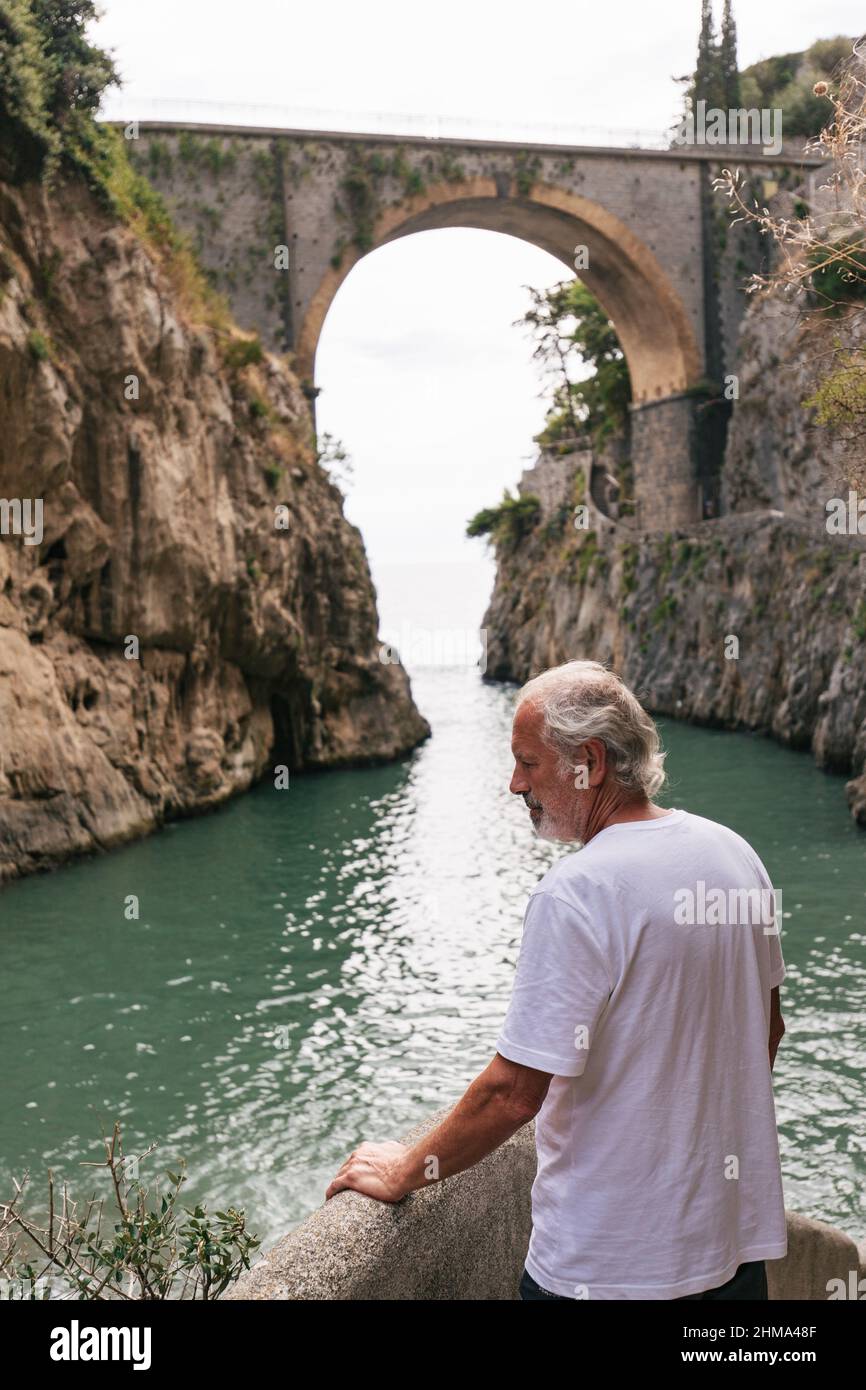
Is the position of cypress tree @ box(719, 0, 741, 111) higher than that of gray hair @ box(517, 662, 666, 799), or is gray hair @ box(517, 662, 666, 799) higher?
cypress tree @ box(719, 0, 741, 111)

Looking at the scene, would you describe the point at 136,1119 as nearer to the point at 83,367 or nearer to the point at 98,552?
the point at 98,552

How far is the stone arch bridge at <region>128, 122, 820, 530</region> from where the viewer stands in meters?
28.7

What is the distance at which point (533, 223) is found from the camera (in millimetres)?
32844

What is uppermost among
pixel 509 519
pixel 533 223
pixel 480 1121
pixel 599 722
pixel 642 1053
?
pixel 533 223

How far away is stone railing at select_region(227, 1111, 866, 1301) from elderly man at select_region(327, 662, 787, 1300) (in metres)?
0.32

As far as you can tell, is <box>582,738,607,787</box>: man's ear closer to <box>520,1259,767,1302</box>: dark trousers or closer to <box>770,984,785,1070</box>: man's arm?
<box>770,984,785,1070</box>: man's arm

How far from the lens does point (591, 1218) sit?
2.11 m

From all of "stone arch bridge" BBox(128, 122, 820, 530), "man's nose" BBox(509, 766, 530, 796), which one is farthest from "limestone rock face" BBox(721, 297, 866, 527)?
"man's nose" BBox(509, 766, 530, 796)

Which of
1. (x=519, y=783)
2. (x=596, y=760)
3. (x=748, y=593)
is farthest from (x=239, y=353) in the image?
(x=596, y=760)

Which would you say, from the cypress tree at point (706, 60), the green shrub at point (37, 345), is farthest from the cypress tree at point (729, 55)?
the green shrub at point (37, 345)

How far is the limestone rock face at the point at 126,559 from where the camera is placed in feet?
46.8

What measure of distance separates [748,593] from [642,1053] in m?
26.0

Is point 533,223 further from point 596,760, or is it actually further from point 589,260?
point 596,760

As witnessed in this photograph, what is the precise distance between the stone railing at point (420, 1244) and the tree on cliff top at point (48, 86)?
1459 cm
